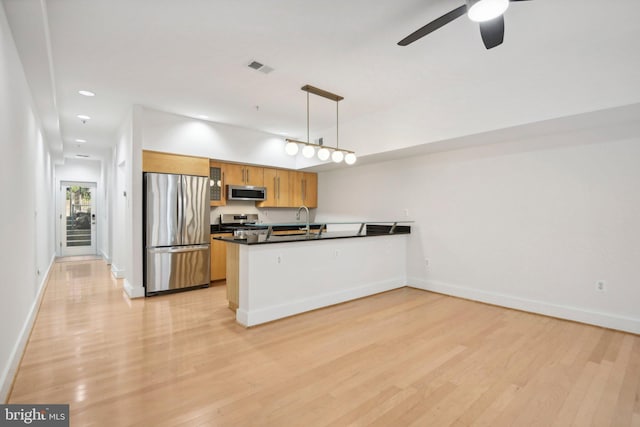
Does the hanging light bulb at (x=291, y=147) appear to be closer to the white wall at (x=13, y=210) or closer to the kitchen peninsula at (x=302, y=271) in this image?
the kitchen peninsula at (x=302, y=271)

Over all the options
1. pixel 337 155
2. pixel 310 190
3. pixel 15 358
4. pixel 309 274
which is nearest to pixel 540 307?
pixel 309 274

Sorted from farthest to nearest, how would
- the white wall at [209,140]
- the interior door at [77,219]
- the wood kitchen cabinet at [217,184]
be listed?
the interior door at [77,219], the wood kitchen cabinet at [217,184], the white wall at [209,140]

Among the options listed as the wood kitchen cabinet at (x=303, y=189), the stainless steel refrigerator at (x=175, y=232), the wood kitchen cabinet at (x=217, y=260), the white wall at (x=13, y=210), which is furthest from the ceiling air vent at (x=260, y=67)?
the wood kitchen cabinet at (x=303, y=189)

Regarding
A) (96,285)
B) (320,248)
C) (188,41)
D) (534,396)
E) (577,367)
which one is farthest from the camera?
(96,285)

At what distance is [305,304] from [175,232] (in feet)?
8.26

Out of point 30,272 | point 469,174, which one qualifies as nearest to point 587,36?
point 469,174

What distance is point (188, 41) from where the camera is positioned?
2.90m

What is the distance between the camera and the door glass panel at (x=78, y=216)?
30.3ft

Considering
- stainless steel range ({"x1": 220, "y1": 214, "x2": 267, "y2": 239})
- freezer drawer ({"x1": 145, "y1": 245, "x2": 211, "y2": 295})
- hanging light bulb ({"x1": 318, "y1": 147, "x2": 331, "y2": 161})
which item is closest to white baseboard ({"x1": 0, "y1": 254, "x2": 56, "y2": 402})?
freezer drawer ({"x1": 145, "y1": 245, "x2": 211, "y2": 295})

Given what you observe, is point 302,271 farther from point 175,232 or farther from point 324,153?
point 175,232

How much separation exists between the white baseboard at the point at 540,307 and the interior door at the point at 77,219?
9.87m

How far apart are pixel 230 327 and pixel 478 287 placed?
3.50m

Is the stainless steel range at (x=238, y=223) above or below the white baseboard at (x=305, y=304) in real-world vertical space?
above

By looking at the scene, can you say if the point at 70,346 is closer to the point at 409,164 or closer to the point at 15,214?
the point at 15,214
